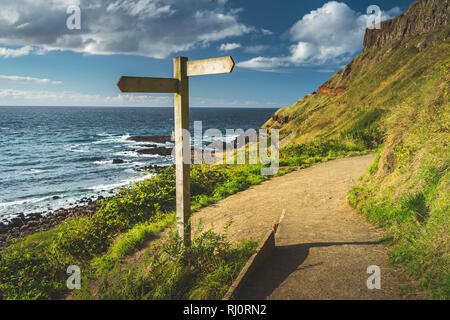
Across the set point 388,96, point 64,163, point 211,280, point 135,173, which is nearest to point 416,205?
point 211,280

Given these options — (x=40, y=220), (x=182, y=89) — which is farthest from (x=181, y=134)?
(x=40, y=220)

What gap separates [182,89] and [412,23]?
43.5m

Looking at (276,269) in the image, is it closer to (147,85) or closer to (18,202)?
(147,85)

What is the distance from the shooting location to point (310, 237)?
627 centimetres

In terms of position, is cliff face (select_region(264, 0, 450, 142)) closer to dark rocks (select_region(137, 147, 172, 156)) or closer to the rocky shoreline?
the rocky shoreline

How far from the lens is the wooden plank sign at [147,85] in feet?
14.8

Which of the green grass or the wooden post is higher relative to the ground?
the wooden post

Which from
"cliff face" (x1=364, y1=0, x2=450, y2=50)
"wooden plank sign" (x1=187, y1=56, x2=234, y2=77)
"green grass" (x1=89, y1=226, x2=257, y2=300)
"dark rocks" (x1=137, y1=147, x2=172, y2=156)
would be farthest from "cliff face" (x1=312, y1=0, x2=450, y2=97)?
"green grass" (x1=89, y1=226, x2=257, y2=300)

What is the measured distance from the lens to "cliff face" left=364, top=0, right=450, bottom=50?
108ft

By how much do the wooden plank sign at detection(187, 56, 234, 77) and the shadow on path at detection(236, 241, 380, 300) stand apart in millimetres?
3042
